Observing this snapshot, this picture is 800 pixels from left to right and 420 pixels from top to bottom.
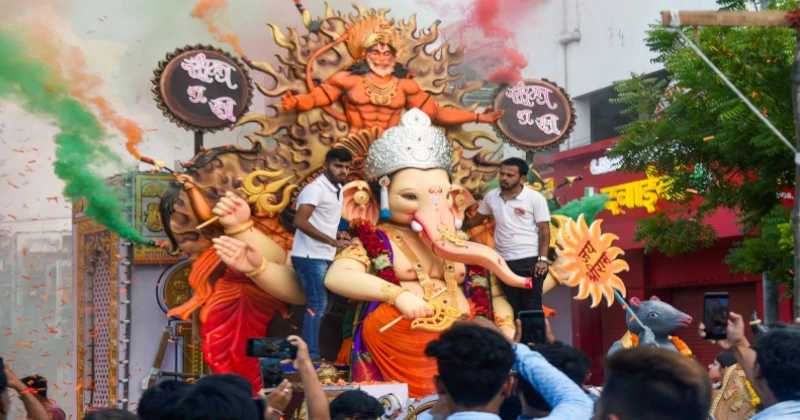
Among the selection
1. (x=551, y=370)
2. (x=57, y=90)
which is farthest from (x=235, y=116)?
(x=551, y=370)

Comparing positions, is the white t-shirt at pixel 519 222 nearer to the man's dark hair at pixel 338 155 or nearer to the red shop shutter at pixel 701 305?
the man's dark hair at pixel 338 155

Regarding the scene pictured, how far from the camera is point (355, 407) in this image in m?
5.40

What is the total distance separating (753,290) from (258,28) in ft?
25.4

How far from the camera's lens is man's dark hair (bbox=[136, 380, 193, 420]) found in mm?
3076

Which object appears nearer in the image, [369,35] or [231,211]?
[231,211]

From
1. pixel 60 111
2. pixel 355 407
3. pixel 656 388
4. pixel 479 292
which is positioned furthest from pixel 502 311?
pixel 656 388

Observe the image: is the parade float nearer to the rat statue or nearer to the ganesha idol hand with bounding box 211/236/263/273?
the ganesha idol hand with bounding box 211/236/263/273

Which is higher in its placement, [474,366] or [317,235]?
[317,235]

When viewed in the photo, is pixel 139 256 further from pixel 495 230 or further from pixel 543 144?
pixel 543 144

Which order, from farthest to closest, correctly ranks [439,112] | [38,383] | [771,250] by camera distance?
[439,112] < [771,250] < [38,383]

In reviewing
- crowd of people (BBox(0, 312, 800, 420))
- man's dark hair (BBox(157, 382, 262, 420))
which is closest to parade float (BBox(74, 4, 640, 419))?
crowd of people (BBox(0, 312, 800, 420))

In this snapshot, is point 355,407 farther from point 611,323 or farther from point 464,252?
point 611,323

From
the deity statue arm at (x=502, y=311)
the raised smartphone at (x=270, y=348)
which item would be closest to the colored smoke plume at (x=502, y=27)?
the deity statue arm at (x=502, y=311)

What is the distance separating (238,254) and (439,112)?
2581 millimetres
